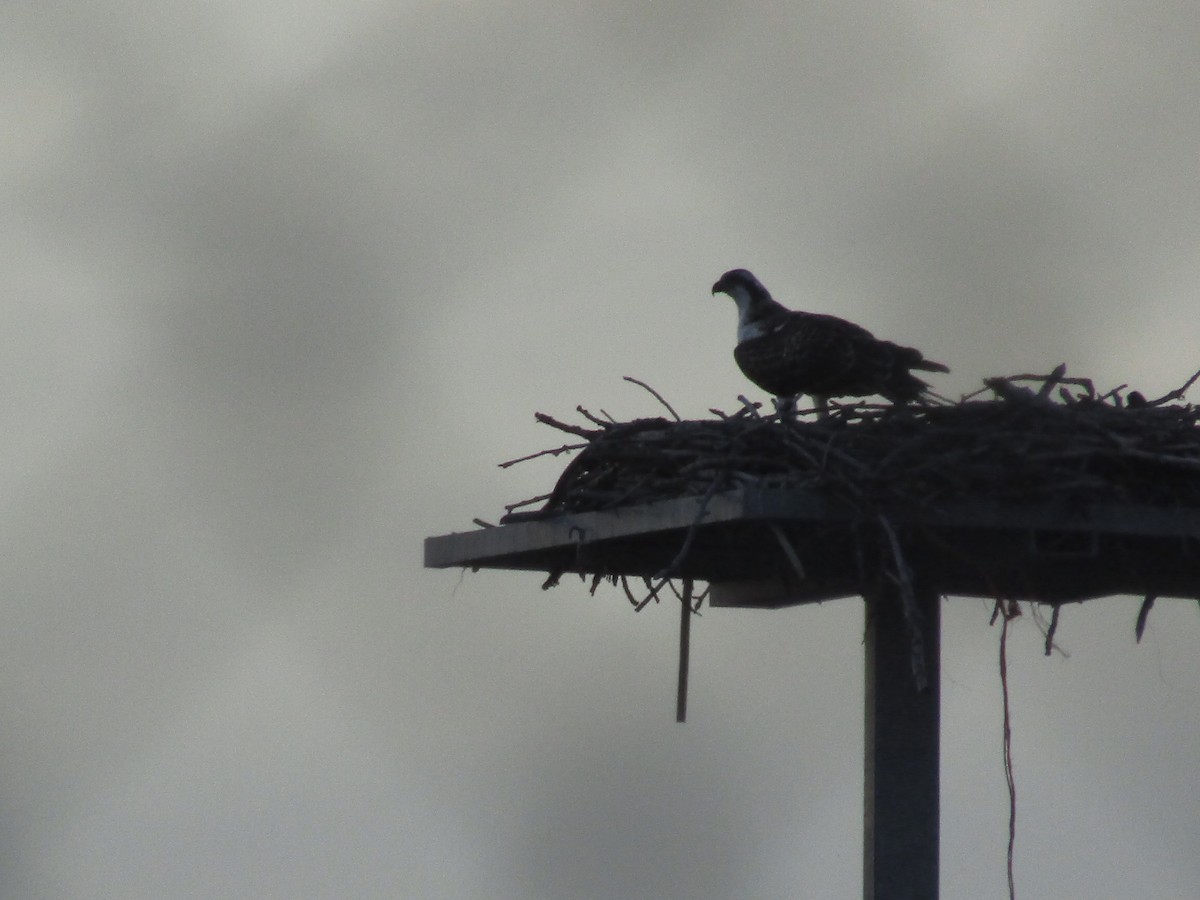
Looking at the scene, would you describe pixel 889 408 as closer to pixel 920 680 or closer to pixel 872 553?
pixel 872 553

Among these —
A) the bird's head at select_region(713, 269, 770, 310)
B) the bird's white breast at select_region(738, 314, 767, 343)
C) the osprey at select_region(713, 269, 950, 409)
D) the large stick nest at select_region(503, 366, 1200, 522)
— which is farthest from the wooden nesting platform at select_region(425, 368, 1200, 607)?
the bird's head at select_region(713, 269, 770, 310)

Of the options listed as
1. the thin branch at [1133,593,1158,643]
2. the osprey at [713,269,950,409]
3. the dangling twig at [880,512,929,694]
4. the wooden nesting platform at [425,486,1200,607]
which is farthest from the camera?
the osprey at [713,269,950,409]

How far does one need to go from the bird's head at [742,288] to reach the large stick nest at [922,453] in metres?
2.68

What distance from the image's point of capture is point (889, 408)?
6.64 meters

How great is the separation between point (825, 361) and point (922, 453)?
2.31m

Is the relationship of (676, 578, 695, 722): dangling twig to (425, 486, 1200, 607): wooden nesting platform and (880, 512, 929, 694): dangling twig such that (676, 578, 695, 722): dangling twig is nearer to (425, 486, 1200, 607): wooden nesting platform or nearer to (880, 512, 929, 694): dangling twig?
(425, 486, 1200, 607): wooden nesting platform

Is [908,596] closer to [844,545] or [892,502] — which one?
[892,502]

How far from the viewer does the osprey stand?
808 centimetres

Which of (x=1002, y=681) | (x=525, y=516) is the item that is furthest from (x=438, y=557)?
(x=1002, y=681)

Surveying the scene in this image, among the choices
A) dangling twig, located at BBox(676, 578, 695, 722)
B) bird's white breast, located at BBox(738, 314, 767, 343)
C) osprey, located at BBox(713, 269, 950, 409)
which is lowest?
dangling twig, located at BBox(676, 578, 695, 722)

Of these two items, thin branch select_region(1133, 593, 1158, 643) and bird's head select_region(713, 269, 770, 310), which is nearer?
thin branch select_region(1133, 593, 1158, 643)

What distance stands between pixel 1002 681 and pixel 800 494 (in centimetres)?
101

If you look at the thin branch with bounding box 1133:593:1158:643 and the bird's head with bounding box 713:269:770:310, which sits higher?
the bird's head with bounding box 713:269:770:310

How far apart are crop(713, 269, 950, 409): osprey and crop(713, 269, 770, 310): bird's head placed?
80cm
